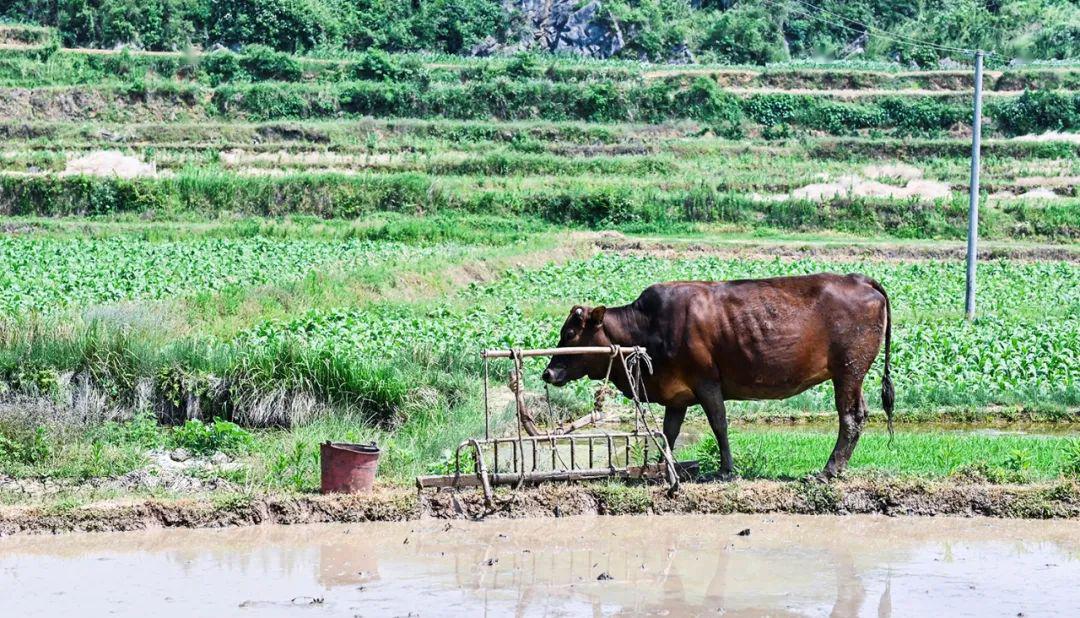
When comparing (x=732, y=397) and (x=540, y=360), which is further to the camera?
(x=540, y=360)

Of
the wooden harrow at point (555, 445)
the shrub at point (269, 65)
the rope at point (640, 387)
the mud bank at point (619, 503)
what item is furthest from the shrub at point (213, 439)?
the shrub at point (269, 65)

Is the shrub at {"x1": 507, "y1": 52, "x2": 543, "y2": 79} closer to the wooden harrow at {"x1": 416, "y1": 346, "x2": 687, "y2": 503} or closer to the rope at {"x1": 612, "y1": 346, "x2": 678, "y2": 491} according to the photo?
the wooden harrow at {"x1": 416, "y1": 346, "x2": 687, "y2": 503}

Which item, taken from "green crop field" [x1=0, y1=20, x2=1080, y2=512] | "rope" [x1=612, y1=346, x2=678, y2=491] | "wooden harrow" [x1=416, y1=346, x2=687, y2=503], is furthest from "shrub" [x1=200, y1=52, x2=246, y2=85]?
"rope" [x1=612, y1=346, x2=678, y2=491]

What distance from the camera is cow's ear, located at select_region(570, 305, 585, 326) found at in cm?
1201

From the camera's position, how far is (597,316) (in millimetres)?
11961

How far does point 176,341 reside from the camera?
1553 cm

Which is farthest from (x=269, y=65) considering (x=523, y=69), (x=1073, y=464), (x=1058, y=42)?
(x=1073, y=464)

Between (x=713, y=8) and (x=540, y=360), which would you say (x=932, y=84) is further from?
(x=540, y=360)

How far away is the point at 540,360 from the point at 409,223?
2099 centimetres

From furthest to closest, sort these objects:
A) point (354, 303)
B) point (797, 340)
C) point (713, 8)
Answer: point (713, 8), point (354, 303), point (797, 340)

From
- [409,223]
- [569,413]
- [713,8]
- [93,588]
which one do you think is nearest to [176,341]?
[569,413]

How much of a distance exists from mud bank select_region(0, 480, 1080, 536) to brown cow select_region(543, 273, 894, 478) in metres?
0.50

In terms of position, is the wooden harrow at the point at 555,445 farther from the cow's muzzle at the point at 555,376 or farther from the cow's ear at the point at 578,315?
the cow's ear at the point at 578,315

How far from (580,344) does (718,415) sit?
1.39 metres
